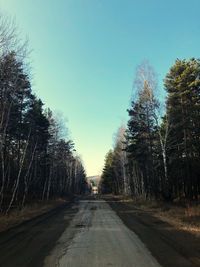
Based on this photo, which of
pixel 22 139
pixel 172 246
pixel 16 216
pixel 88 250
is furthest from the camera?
pixel 22 139

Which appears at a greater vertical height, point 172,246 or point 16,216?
point 16,216

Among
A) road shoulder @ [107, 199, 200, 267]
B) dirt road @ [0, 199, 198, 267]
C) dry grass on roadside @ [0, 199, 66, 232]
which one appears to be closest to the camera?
dirt road @ [0, 199, 198, 267]

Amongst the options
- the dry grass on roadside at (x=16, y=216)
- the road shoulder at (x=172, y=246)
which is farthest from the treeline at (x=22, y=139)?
the road shoulder at (x=172, y=246)

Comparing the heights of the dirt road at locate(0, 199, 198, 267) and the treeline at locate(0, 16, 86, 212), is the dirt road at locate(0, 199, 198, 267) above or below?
below

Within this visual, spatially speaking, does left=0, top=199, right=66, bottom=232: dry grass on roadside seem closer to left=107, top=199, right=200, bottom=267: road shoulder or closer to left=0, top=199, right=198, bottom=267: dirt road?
left=0, top=199, right=198, bottom=267: dirt road

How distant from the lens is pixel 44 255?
959 centimetres

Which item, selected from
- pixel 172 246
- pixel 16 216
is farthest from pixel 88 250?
pixel 16 216

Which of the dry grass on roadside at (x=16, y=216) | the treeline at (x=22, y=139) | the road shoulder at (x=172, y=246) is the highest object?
the treeline at (x=22, y=139)

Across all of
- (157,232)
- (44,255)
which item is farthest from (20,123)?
(44,255)

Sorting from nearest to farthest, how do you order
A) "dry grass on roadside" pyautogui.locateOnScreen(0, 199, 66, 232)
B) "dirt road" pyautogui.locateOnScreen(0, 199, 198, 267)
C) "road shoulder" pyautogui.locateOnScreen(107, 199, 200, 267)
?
"dirt road" pyautogui.locateOnScreen(0, 199, 198, 267)
"road shoulder" pyautogui.locateOnScreen(107, 199, 200, 267)
"dry grass on roadside" pyautogui.locateOnScreen(0, 199, 66, 232)

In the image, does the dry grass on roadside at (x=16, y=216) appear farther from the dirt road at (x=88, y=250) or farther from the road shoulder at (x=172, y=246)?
the road shoulder at (x=172, y=246)

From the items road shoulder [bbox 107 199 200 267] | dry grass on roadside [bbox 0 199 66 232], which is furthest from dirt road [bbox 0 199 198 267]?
dry grass on roadside [bbox 0 199 66 232]

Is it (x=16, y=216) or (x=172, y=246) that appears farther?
(x=16, y=216)

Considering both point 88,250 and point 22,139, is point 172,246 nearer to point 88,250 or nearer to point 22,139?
point 88,250
